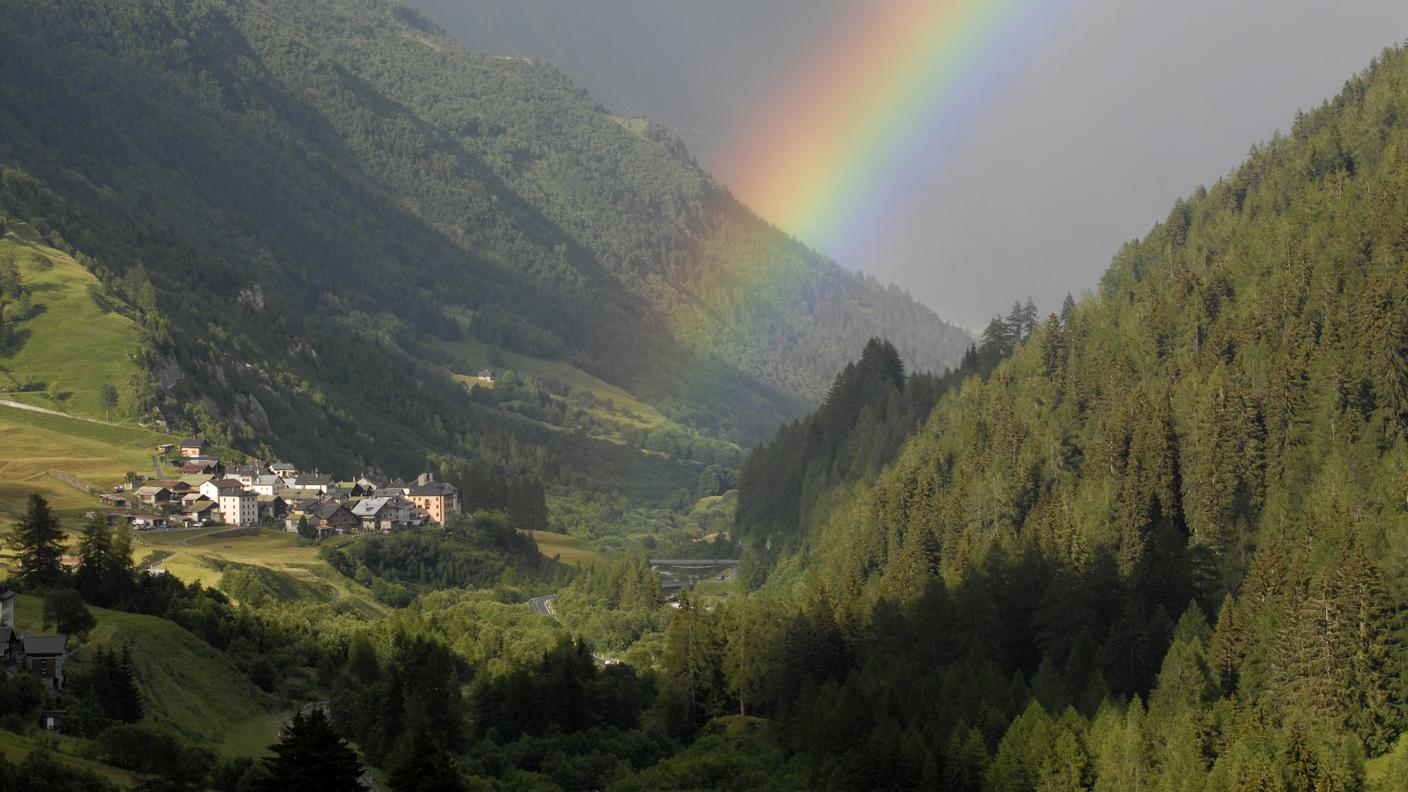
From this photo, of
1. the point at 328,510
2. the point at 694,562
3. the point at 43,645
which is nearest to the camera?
the point at 43,645

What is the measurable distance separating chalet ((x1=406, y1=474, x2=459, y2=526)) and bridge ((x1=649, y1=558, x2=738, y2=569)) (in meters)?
23.7

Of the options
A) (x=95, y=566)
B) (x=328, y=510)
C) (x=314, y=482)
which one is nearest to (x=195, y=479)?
(x=328, y=510)

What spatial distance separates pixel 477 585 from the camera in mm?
159375

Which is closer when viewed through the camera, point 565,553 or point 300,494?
point 300,494

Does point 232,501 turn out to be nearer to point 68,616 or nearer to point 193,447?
point 193,447

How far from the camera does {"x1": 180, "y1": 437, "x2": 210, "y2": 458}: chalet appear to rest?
6988 inches

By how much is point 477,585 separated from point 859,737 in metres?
78.4

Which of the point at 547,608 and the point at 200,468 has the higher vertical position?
the point at 200,468

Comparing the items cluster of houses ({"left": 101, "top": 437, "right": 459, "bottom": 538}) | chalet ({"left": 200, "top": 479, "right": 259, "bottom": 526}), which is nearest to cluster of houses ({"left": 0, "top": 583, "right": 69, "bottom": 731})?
cluster of houses ({"left": 101, "top": 437, "right": 459, "bottom": 538})

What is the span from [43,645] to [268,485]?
100831mm

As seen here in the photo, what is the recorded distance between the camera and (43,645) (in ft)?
245

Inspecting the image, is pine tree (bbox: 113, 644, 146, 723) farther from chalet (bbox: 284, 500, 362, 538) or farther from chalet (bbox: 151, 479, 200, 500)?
chalet (bbox: 284, 500, 362, 538)

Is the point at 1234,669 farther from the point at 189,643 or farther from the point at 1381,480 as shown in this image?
the point at 189,643

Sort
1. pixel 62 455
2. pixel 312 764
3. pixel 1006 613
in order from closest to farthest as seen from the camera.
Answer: pixel 312 764
pixel 1006 613
pixel 62 455
